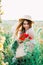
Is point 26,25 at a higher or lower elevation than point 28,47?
higher

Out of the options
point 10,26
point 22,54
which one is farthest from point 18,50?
point 10,26

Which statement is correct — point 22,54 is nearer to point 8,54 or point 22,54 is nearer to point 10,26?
point 8,54

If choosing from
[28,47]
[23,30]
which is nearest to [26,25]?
[23,30]

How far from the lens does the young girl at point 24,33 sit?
344cm

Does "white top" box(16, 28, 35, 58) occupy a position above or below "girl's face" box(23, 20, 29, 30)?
below

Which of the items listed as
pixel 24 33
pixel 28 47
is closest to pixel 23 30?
pixel 24 33

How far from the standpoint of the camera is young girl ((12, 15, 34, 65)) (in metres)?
3.44

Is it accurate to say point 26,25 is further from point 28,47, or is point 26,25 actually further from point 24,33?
point 28,47

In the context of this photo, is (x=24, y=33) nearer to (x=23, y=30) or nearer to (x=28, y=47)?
(x=23, y=30)

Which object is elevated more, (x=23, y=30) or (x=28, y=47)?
(x=23, y=30)

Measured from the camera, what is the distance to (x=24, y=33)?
3475 millimetres

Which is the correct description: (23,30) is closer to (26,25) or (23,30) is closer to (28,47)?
(26,25)

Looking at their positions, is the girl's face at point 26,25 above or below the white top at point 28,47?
above

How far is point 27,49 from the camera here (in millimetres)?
3426
